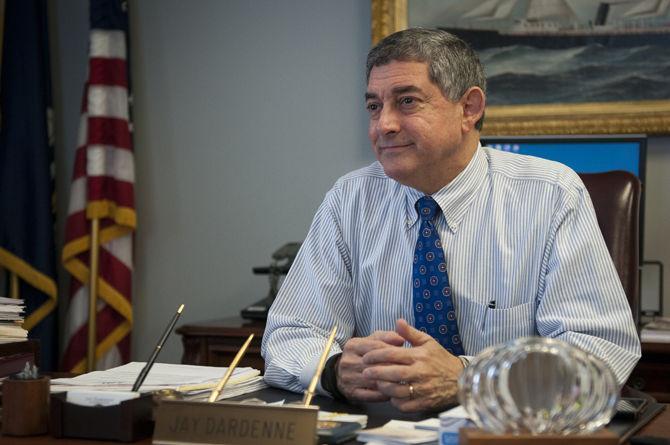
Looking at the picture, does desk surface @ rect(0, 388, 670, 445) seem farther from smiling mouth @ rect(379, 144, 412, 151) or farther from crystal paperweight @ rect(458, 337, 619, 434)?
smiling mouth @ rect(379, 144, 412, 151)

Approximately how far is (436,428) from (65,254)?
2.68 meters

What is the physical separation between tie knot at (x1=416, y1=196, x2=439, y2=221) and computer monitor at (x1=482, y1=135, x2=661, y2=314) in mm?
1002

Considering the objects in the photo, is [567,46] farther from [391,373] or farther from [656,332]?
[391,373]

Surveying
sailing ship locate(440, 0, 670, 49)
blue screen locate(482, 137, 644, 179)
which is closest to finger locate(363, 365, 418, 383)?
blue screen locate(482, 137, 644, 179)

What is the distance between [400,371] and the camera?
152 cm

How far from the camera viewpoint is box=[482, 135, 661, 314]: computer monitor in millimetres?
2961

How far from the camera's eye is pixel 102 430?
1270 millimetres

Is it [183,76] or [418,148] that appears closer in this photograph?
[418,148]

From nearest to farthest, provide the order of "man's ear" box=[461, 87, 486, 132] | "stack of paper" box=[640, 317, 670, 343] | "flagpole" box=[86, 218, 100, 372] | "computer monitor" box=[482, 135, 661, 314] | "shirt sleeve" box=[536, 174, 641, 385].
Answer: "shirt sleeve" box=[536, 174, 641, 385] < "man's ear" box=[461, 87, 486, 132] < "stack of paper" box=[640, 317, 670, 343] < "computer monitor" box=[482, 135, 661, 314] < "flagpole" box=[86, 218, 100, 372]

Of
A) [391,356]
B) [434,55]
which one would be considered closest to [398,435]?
[391,356]

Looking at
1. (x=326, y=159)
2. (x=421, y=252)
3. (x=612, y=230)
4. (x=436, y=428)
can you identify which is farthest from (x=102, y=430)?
(x=326, y=159)

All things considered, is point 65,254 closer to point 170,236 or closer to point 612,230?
point 170,236

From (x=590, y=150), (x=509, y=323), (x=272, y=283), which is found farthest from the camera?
(x=272, y=283)

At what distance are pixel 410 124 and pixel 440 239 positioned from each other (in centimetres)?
25
